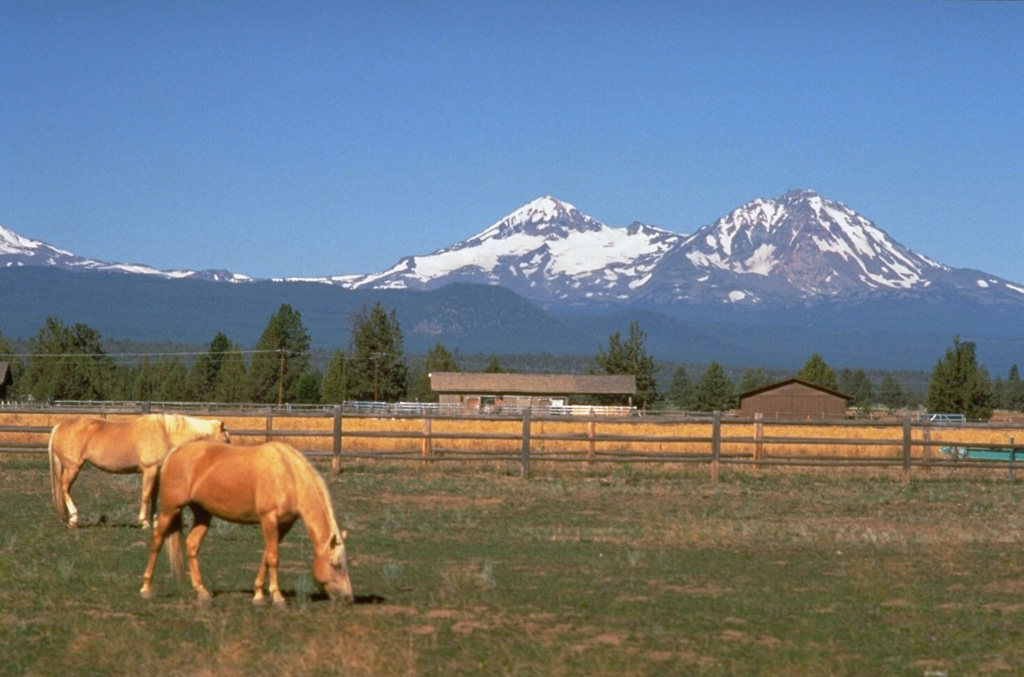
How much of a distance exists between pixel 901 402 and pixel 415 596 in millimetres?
147451

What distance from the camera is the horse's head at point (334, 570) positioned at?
33.1ft

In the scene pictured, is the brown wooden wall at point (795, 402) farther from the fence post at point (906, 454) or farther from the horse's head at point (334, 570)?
the horse's head at point (334, 570)

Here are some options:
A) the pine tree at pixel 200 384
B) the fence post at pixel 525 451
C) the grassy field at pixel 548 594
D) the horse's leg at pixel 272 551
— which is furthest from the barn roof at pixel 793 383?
the horse's leg at pixel 272 551

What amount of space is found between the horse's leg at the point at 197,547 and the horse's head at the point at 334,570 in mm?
1019

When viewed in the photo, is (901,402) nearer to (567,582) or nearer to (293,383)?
(293,383)

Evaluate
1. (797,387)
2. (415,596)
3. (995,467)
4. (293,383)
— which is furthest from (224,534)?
(293,383)

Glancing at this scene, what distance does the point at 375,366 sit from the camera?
265ft

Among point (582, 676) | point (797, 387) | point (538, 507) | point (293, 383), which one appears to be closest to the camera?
point (582, 676)

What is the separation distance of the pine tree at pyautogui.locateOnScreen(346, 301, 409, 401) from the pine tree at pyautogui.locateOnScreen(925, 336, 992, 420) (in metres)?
32.1

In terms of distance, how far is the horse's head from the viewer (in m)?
10.1

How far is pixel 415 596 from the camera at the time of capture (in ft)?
36.2

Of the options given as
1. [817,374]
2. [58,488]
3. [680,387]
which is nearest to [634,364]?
[817,374]

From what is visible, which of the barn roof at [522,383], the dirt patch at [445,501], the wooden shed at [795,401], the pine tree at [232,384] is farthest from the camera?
the barn roof at [522,383]

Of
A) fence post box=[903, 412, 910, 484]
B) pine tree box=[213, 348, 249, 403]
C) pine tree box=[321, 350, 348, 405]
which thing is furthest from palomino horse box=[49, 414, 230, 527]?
pine tree box=[213, 348, 249, 403]
